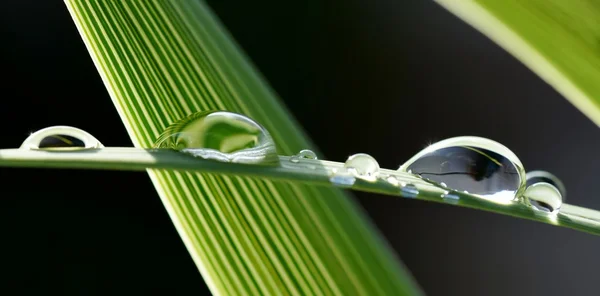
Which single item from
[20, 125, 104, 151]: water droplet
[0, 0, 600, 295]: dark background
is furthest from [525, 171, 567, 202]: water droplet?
[0, 0, 600, 295]: dark background

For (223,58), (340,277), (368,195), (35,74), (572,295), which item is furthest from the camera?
(35,74)

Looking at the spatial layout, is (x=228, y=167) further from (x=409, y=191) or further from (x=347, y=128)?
(x=347, y=128)

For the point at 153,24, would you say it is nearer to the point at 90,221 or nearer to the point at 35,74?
the point at 90,221

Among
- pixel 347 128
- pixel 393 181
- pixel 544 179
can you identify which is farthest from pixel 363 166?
pixel 347 128

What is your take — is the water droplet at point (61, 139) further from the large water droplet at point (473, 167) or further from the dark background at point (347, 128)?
the dark background at point (347, 128)

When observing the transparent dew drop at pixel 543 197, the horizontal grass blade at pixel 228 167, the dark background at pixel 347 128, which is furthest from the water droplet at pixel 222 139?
the dark background at pixel 347 128

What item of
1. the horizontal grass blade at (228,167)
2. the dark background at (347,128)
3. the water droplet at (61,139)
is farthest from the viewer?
the dark background at (347,128)

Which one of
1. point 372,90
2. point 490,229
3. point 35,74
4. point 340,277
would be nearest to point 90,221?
point 35,74
